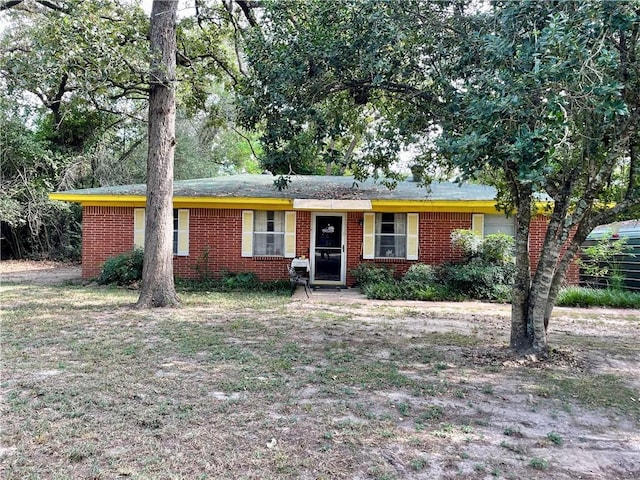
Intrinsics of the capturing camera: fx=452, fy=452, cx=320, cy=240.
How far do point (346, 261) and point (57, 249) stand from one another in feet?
49.2

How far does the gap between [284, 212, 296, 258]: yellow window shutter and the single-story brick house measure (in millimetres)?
27

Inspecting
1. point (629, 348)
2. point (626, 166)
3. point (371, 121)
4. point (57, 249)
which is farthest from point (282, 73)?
point (57, 249)

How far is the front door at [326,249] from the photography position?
12531mm

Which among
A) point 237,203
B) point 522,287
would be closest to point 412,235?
point 237,203

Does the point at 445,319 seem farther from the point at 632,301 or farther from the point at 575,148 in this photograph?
the point at 632,301

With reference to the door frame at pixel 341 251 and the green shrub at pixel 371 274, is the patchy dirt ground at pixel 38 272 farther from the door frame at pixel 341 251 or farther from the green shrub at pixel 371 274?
the green shrub at pixel 371 274

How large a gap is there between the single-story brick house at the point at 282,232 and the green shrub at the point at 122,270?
0.81 metres

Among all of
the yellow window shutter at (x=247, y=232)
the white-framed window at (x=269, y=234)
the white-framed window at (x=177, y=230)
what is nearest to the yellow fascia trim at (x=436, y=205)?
the white-framed window at (x=269, y=234)

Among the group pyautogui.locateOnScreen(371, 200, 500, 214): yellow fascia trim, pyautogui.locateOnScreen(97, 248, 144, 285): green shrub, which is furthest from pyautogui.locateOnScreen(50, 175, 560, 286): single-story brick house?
pyautogui.locateOnScreen(97, 248, 144, 285): green shrub

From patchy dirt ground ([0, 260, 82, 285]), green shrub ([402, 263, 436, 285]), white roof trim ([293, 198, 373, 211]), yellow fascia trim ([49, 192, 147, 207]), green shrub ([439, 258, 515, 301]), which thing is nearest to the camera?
green shrub ([439, 258, 515, 301])

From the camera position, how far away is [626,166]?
6.42 metres

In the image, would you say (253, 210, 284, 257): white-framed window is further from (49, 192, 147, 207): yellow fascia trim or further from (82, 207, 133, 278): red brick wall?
(82, 207, 133, 278): red brick wall

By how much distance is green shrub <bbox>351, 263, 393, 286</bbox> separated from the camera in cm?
1149

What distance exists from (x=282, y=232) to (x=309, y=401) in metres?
8.74
